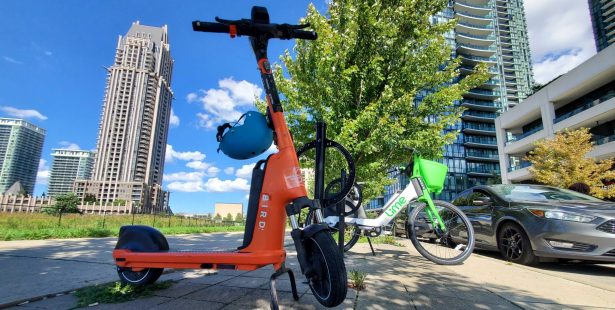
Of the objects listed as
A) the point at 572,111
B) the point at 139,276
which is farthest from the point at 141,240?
the point at 572,111

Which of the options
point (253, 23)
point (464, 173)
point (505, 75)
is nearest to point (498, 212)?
point (253, 23)

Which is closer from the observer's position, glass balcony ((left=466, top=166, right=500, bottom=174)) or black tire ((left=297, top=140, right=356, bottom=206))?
black tire ((left=297, top=140, right=356, bottom=206))

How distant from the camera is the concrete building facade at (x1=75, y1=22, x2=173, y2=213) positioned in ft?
457

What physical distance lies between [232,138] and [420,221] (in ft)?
10.7

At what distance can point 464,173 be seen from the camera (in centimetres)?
6688

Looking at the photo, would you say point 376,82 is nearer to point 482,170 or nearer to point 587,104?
point 587,104

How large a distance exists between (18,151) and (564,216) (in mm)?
223869

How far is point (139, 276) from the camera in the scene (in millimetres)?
2902

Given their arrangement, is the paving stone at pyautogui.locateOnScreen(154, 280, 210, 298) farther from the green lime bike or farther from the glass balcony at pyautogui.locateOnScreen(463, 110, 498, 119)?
the glass balcony at pyautogui.locateOnScreen(463, 110, 498, 119)

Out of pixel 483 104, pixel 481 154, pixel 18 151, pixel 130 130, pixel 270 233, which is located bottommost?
pixel 270 233

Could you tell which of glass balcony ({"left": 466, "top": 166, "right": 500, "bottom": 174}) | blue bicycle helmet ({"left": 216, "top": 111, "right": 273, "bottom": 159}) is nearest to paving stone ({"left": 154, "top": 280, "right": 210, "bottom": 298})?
blue bicycle helmet ({"left": 216, "top": 111, "right": 273, "bottom": 159})

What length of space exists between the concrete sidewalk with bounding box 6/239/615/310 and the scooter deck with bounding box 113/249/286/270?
0.30 metres

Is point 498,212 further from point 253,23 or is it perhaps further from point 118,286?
point 118,286

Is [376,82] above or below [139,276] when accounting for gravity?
above
